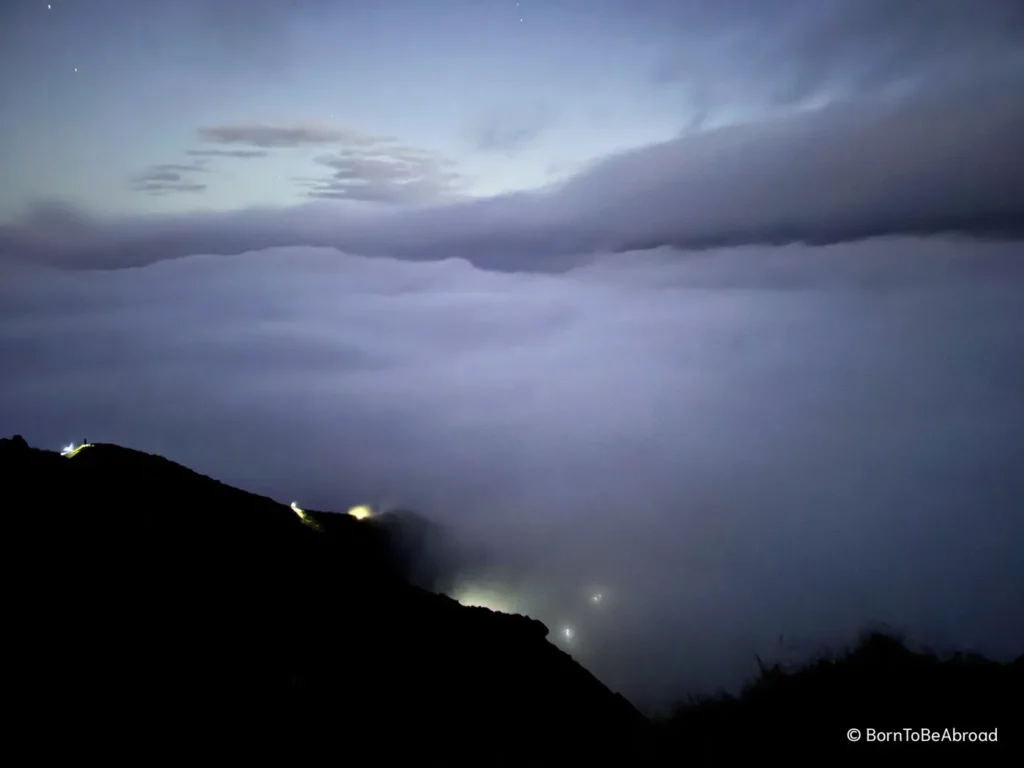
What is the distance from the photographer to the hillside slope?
22219 mm

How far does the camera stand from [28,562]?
27062 millimetres

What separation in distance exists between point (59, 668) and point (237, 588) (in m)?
11.1

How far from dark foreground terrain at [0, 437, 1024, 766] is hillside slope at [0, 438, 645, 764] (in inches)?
3.9

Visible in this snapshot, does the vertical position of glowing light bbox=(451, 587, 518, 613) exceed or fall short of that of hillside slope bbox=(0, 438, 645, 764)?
it falls short

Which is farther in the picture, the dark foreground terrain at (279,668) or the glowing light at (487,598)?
the glowing light at (487,598)

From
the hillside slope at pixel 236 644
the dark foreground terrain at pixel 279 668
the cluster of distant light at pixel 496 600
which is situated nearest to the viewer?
the dark foreground terrain at pixel 279 668

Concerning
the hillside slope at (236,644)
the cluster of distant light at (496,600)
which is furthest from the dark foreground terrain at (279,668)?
the cluster of distant light at (496,600)

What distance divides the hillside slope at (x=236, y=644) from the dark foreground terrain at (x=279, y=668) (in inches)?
3.9

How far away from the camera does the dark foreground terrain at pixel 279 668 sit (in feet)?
72.5

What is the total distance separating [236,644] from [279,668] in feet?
8.26

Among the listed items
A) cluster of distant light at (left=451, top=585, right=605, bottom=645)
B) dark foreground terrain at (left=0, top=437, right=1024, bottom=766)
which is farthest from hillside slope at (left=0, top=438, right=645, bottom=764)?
cluster of distant light at (left=451, top=585, right=605, bottom=645)

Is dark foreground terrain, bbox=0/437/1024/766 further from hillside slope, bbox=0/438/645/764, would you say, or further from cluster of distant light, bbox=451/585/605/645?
cluster of distant light, bbox=451/585/605/645

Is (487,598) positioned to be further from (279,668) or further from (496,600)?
(279,668)

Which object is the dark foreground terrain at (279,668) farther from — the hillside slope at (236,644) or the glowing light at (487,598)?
the glowing light at (487,598)
